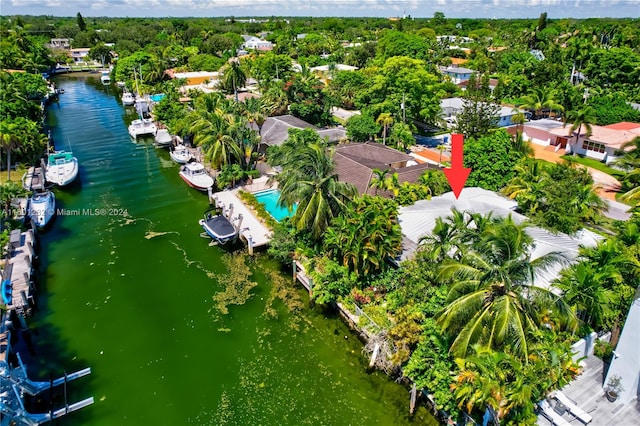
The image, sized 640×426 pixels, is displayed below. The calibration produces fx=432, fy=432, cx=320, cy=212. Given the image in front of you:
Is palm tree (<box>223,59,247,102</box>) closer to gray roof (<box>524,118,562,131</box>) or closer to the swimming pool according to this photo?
→ the swimming pool

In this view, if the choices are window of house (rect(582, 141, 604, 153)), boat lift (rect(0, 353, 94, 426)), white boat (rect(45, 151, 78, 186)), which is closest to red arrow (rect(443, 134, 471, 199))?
window of house (rect(582, 141, 604, 153))

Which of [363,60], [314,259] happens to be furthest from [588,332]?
[363,60]

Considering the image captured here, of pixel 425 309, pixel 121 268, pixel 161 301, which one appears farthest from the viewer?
pixel 121 268

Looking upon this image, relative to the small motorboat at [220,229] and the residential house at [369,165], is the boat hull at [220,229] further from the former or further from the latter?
A: the residential house at [369,165]

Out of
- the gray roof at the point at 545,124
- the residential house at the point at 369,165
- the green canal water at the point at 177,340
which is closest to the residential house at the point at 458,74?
the gray roof at the point at 545,124

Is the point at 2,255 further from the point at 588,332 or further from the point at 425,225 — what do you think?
the point at 588,332
